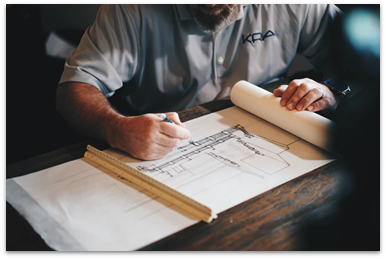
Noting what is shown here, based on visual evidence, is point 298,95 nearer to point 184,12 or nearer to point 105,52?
point 184,12

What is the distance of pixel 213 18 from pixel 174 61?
258 mm

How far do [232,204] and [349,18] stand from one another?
1.12 m

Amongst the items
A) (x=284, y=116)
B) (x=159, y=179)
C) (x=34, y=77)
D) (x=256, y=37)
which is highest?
(x=256, y=37)

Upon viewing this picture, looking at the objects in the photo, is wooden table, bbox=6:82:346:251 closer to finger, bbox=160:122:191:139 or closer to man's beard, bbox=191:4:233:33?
finger, bbox=160:122:191:139

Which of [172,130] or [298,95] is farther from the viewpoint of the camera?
[298,95]

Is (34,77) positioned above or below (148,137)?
below

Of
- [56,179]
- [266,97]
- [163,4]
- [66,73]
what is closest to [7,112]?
[66,73]

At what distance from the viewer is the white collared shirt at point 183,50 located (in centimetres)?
133

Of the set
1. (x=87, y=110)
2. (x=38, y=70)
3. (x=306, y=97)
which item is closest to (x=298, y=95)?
(x=306, y=97)

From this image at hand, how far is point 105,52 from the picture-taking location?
Answer: 131 cm

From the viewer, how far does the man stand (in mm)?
1067

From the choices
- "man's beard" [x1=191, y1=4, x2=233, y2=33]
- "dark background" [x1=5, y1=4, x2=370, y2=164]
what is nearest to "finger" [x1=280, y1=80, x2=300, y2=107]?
"man's beard" [x1=191, y1=4, x2=233, y2=33]

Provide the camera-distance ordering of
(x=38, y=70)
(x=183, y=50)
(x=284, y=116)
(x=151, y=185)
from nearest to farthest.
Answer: (x=151, y=185) < (x=284, y=116) < (x=183, y=50) < (x=38, y=70)
